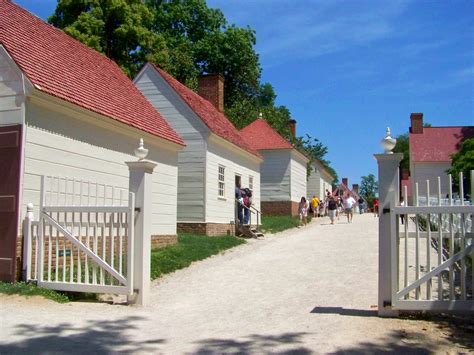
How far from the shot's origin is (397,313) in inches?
284

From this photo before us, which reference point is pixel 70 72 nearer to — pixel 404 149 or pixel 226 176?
pixel 226 176

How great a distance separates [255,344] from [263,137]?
1111 inches

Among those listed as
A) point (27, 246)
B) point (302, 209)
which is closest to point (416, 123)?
point (302, 209)

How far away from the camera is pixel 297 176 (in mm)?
34562

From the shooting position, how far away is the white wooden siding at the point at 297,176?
109 feet

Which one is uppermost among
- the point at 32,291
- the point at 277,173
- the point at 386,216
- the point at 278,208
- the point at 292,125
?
the point at 292,125

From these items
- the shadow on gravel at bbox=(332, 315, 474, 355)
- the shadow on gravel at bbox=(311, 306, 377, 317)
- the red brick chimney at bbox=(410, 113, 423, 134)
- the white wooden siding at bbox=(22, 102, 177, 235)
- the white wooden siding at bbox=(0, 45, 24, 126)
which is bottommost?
the shadow on gravel at bbox=(332, 315, 474, 355)

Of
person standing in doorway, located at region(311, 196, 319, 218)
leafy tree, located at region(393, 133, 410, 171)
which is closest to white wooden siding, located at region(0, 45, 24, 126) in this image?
person standing in doorway, located at region(311, 196, 319, 218)

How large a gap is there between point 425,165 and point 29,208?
3870 cm

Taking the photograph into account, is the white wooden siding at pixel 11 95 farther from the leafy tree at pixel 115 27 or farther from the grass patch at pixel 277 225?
the leafy tree at pixel 115 27

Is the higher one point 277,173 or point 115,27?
point 115,27

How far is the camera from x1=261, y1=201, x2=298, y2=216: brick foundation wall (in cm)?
3262

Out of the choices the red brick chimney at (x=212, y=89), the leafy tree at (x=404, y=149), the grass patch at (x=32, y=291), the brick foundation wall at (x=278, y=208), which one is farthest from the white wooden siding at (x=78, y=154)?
the leafy tree at (x=404, y=149)

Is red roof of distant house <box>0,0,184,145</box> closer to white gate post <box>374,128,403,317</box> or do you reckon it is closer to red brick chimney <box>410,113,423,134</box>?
white gate post <box>374,128,403,317</box>
